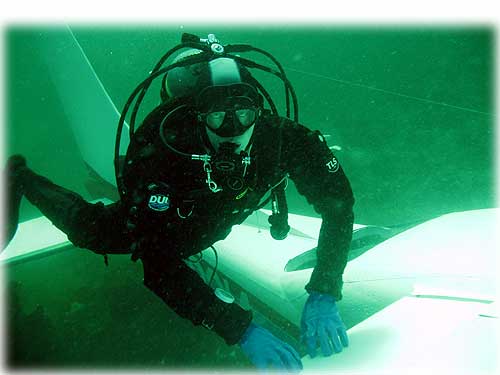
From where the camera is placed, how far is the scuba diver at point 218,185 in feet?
5.91

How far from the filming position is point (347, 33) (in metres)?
19.5

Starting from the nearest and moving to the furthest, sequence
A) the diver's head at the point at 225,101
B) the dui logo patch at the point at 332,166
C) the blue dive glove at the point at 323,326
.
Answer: the blue dive glove at the point at 323,326 < the diver's head at the point at 225,101 < the dui logo patch at the point at 332,166

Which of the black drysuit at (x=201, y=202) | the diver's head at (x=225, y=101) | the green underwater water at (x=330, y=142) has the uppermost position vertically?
the diver's head at (x=225, y=101)

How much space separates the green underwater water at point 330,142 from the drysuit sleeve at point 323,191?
3.41 ft

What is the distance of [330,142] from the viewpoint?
8578mm

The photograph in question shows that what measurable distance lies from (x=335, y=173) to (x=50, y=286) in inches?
130

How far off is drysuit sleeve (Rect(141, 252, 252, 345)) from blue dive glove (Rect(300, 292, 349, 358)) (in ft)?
1.07

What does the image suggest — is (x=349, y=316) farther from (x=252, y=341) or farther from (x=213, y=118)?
(x=213, y=118)

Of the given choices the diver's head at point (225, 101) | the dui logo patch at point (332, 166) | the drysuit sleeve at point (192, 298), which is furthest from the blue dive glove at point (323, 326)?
the diver's head at point (225, 101)

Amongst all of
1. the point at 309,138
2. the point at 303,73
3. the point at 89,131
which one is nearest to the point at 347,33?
the point at 303,73

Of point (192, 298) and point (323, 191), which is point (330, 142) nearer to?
point (323, 191)

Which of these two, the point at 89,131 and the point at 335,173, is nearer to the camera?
the point at 335,173

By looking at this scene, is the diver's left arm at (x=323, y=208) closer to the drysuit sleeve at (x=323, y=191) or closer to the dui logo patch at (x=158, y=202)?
the drysuit sleeve at (x=323, y=191)

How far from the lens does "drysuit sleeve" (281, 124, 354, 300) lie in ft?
6.81
